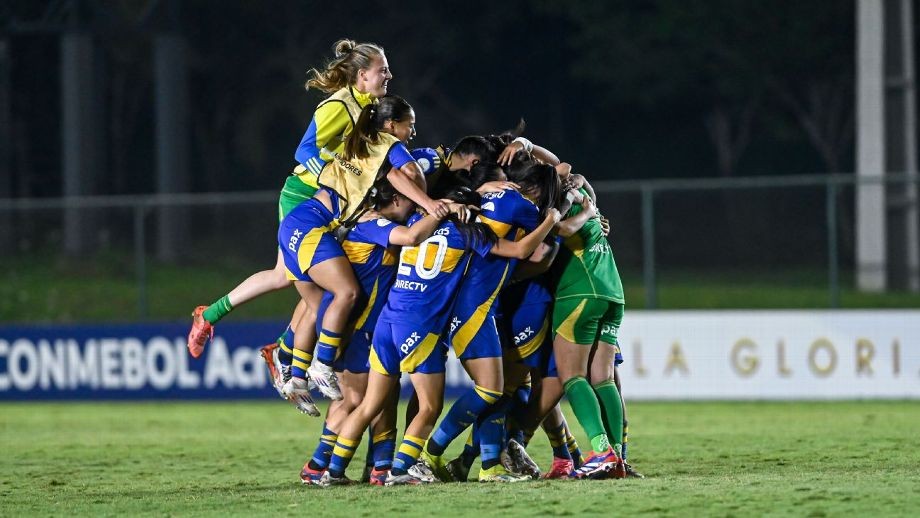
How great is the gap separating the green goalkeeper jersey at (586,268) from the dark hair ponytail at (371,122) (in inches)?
48.0

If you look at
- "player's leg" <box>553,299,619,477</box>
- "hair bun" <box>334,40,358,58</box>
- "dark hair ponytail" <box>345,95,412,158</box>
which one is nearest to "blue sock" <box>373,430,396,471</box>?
"player's leg" <box>553,299,619,477</box>

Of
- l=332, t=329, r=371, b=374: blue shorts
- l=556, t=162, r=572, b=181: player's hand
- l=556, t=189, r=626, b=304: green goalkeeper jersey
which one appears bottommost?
l=332, t=329, r=371, b=374: blue shorts

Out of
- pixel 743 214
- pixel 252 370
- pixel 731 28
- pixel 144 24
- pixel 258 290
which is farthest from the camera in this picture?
pixel 731 28

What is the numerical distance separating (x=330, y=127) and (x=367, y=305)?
1.13 meters

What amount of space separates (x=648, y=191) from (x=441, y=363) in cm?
929

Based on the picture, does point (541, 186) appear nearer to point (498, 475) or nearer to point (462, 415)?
point (462, 415)

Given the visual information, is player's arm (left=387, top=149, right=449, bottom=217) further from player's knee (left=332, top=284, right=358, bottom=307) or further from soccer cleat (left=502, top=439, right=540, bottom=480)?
soccer cleat (left=502, top=439, right=540, bottom=480)

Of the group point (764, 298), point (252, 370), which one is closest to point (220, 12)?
point (764, 298)

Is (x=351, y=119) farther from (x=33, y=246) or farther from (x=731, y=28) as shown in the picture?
(x=731, y=28)

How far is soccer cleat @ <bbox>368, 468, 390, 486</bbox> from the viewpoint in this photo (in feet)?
31.1

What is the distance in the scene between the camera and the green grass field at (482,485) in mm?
8141

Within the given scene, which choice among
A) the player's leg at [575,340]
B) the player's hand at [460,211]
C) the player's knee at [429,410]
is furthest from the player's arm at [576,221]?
the player's knee at [429,410]

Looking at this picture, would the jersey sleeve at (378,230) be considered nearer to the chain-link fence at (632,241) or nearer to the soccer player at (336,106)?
the soccer player at (336,106)

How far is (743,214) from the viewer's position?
89.9 feet
